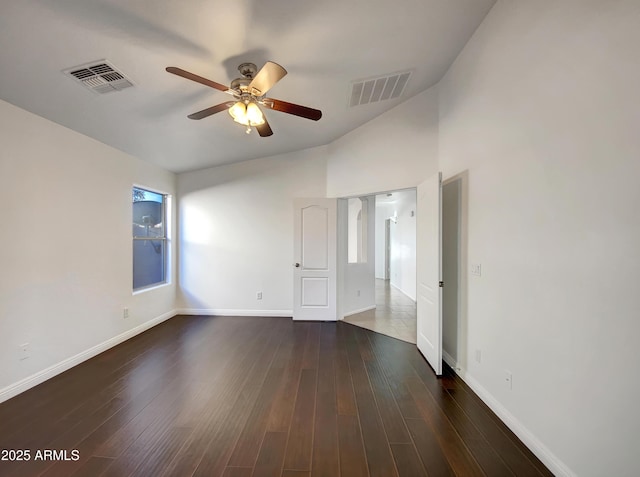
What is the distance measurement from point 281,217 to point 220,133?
1756mm

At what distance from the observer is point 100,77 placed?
217 cm

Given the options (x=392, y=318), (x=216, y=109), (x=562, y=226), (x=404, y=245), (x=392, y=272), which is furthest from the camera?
(x=392, y=272)

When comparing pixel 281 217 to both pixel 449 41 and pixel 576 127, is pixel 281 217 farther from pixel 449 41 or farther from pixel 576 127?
pixel 576 127

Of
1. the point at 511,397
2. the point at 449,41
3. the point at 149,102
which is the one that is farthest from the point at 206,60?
the point at 511,397

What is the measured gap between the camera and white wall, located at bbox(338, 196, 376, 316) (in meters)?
4.87

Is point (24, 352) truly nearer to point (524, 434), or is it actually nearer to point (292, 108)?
point (292, 108)

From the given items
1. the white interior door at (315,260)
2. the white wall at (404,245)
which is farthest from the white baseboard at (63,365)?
the white wall at (404,245)

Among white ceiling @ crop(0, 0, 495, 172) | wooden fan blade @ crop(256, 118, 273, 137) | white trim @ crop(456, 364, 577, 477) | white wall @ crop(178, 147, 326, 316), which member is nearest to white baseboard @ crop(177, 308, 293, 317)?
white wall @ crop(178, 147, 326, 316)

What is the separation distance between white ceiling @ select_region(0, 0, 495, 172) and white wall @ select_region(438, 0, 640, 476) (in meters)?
0.70

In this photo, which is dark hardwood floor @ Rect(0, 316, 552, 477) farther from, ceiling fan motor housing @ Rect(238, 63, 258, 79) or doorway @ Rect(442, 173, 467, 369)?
ceiling fan motor housing @ Rect(238, 63, 258, 79)

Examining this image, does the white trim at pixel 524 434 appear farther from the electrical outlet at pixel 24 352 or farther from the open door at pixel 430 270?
the electrical outlet at pixel 24 352

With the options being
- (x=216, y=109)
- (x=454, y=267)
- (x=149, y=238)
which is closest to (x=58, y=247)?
(x=149, y=238)

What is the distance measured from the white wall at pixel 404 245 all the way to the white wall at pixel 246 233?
2763 millimetres

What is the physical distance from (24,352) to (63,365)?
1.50 feet
